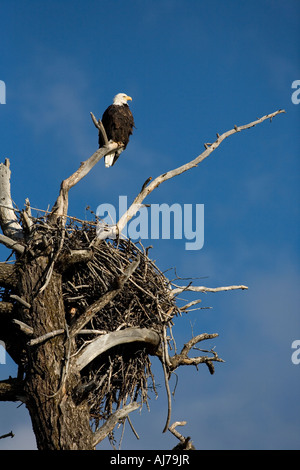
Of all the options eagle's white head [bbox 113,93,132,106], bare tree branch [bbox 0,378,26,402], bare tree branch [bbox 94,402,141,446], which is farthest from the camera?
eagle's white head [bbox 113,93,132,106]

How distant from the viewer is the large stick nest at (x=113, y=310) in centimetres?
677

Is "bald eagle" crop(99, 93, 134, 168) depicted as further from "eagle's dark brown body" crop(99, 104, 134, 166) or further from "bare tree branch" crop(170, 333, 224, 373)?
"bare tree branch" crop(170, 333, 224, 373)

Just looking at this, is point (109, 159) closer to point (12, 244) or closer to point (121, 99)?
point (121, 99)

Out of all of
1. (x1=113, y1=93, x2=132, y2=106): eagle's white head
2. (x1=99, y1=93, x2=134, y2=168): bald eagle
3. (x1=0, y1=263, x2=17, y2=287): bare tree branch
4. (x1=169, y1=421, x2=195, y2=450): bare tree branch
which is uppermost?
(x1=113, y1=93, x2=132, y2=106): eagle's white head

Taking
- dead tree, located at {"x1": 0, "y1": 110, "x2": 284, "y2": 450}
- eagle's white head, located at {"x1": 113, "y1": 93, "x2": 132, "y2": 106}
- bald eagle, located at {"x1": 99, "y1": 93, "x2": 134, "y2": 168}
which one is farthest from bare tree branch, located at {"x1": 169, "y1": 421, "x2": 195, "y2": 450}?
eagle's white head, located at {"x1": 113, "y1": 93, "x2": 132, "y2": 106}

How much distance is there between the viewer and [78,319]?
6.07m

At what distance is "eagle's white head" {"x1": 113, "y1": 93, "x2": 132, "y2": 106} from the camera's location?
11.5 meters

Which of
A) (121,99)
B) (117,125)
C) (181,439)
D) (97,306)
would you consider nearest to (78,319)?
(97,306)

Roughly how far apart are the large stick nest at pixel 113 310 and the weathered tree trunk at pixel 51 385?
1.75 feet

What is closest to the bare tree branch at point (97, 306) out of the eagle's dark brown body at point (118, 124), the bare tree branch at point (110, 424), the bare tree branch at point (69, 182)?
the bare tree branch at point (110, 424)

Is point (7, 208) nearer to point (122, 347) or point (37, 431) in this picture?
point (122, 347)

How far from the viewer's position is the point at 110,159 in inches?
438
